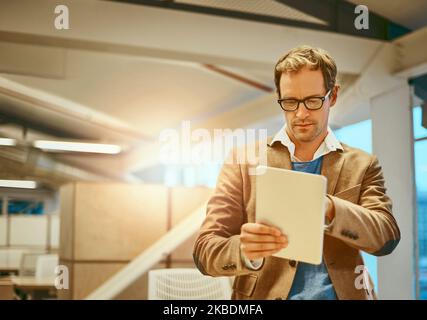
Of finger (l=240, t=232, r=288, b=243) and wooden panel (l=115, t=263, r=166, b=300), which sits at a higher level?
finger (l=240, t=232, r=288, b=243)

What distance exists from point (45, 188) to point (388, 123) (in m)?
1.63

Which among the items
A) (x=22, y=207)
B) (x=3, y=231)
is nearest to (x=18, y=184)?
(x=22, y=207)

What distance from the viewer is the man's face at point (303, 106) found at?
222 centimetres

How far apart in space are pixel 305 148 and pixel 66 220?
130cm

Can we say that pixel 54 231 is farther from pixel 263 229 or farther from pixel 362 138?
pixel 362 138

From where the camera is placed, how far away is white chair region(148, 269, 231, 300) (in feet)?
8.82

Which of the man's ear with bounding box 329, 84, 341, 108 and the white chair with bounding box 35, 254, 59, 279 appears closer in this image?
the man's ear with bounding box 329, 84, 341, 108

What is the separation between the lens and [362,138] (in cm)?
246

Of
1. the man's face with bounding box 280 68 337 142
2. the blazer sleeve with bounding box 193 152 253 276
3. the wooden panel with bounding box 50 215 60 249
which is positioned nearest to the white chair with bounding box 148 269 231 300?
the blazer sleeve with bounding box 193 152 253 276

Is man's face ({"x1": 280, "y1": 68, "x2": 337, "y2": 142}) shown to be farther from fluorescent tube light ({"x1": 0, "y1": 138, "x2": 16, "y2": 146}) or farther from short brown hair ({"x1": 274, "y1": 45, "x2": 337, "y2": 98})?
fluorescent tube light ({"x1": 0, "y1": 138, "x2": 16, "y2": 146})

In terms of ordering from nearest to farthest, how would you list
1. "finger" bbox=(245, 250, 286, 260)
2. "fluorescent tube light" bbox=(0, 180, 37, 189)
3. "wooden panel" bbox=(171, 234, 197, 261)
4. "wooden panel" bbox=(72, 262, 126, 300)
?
"finger" bbox=(245, 250, 286, 260) → "fluorescent tube light" bbox=(0, 180, 37, 189) → "wooden panel" bbox=(72, 262, 126, 300) → "wooden panel" bbox=(171, 234, 197, 261)

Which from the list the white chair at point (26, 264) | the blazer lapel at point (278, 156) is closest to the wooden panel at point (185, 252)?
the white chair at point (26, 264)

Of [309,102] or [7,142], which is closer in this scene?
[309,102]

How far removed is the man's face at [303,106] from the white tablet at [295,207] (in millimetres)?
267
